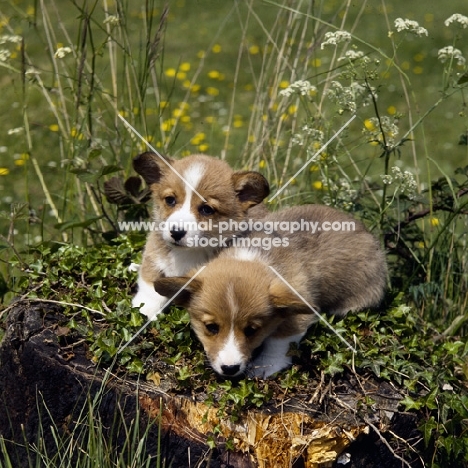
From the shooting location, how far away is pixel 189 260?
4.43 metres

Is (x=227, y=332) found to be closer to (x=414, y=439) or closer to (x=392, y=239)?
(x=414, y=439)

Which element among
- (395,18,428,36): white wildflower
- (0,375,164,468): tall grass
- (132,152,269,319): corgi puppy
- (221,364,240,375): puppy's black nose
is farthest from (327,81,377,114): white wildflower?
(0,375,164,468): tall grass

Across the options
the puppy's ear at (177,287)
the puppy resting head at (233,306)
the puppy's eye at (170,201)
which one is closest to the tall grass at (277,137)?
the puppy's eye at (170,201)

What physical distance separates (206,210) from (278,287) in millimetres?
704

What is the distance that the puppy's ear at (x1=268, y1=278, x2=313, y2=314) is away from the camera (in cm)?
384

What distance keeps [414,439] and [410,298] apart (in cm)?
159

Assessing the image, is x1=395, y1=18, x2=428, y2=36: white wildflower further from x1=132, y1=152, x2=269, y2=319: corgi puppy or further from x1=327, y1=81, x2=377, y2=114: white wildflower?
x1=132, y1=152, x2=269, y2=319: corgi puppy

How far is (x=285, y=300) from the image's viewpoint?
384cm

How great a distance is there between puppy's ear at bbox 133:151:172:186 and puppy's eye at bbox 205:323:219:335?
1.16 meters

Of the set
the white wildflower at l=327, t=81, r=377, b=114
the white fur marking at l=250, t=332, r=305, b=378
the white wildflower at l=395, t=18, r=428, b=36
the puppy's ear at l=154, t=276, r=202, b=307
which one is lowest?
the white fur marking at l=250, t=332, r=305, b=378

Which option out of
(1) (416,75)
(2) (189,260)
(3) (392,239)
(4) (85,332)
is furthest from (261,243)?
(1) (416,75)

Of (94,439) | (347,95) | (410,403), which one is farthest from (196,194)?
(410,403)

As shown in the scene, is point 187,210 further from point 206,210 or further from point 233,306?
point 233,306

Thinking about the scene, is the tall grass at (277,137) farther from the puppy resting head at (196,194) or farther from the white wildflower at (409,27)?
the puppy resting head at (196,194)
